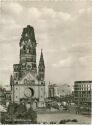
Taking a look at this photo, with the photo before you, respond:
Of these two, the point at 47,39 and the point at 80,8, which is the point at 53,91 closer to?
the point at 47,39

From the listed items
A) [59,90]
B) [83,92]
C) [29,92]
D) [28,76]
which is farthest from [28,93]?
[83,92]

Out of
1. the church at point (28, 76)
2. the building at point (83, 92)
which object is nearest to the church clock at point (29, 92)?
the church at point (28, 76)

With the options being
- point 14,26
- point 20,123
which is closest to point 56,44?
point 14,26

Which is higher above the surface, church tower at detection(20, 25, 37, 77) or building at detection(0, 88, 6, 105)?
church tower at detection(20, 25, 37, 77)

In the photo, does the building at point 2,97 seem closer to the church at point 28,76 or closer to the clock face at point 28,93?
the church at point 28,76

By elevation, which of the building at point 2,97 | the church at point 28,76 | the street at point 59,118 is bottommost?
the street at point 59,118

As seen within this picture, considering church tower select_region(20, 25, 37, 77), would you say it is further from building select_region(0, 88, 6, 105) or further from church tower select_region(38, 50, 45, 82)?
building select_region(0, 88, 6, 105)

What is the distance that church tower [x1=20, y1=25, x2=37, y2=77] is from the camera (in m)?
4.33

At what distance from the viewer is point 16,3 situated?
4234 millimetres

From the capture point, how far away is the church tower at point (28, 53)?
433cm

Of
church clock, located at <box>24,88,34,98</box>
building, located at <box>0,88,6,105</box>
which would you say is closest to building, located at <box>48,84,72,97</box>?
church clock, located at <box>24,88,34,98</box>

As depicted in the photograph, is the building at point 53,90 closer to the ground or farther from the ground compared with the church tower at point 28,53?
closer to the ground

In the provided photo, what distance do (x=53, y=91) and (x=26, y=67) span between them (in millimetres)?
288

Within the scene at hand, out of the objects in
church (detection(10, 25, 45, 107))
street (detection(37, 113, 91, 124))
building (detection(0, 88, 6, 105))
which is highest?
church (detection(10, 25, 45, 107))
